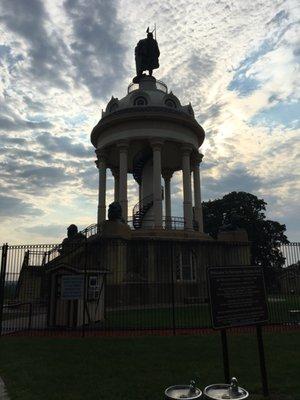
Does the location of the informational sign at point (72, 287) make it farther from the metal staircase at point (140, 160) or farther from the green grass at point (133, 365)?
the metal staircase at point (140, 160)

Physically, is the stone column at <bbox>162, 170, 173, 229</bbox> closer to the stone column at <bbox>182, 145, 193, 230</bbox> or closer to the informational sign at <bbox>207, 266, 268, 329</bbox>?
the stone column at <bbox>182, 145, 193, 230</bbox>

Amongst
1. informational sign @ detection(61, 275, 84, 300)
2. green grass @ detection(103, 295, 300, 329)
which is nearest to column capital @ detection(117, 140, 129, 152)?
green grass @ detection(103, 295, 300, 329)

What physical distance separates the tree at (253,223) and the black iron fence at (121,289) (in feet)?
91.3

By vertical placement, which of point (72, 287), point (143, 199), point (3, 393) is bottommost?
point (3, 393)

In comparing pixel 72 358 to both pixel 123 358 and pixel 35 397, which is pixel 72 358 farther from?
pixel 35 397

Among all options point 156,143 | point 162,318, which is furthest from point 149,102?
point 162,318

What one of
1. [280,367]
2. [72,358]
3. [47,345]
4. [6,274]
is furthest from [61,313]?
[280,367]

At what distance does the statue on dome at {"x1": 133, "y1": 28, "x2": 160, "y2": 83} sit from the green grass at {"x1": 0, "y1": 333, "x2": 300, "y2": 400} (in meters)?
33.8

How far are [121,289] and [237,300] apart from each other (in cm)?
1756

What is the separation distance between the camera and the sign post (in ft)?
23.4

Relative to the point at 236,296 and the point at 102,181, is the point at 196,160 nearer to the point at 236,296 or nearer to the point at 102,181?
the point at 102,181

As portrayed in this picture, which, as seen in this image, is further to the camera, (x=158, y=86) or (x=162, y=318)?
(x=158, y=86)

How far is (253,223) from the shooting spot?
194 ft

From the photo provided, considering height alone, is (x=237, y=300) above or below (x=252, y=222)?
below
